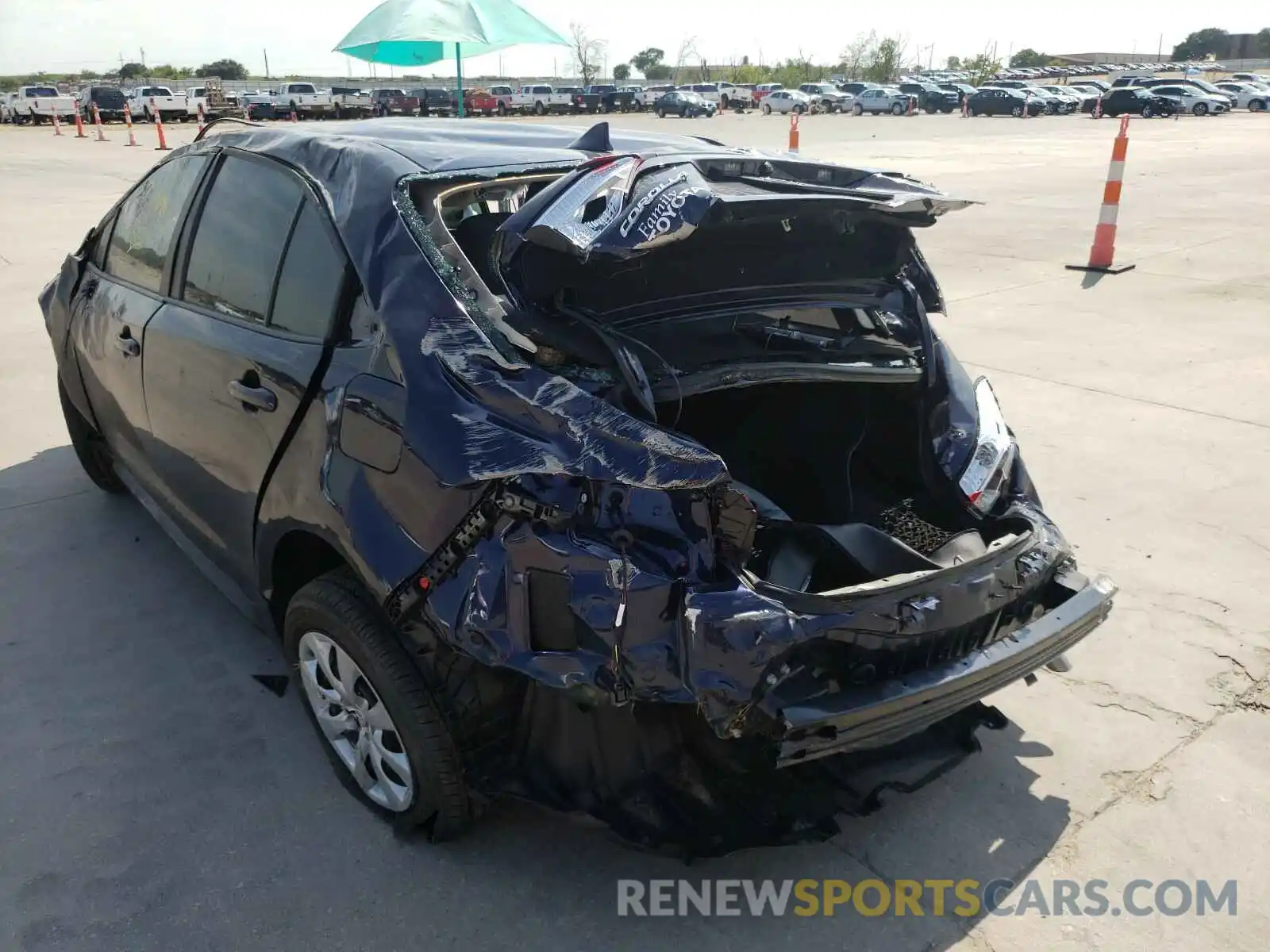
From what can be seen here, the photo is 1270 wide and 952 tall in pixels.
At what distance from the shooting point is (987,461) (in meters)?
3.08

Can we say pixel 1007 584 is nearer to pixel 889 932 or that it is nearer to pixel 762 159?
pixel 889 932

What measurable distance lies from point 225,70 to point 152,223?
89.2m

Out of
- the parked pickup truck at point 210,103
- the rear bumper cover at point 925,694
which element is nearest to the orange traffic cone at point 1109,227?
the rear bumper cover at point 925,694

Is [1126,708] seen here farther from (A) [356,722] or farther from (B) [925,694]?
(A) [356,722]


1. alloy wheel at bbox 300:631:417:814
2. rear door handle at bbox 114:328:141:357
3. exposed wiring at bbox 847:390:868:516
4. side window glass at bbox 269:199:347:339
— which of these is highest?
side window glass at bbox 269:199:347:339

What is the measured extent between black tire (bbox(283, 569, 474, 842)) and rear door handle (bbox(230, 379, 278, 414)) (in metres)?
0.49

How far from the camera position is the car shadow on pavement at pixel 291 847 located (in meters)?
2.38

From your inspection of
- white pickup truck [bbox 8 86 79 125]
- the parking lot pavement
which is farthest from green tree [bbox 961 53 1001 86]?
the parking lot pavement

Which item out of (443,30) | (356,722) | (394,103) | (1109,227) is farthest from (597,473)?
(394,103)

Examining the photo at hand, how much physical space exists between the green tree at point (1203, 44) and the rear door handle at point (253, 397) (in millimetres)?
135095

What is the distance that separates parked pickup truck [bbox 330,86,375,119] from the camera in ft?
144

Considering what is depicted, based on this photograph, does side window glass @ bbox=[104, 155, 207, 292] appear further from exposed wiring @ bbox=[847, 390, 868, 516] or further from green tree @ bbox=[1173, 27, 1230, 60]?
green tree @ bbox=[1173, 27, 1230, 60]

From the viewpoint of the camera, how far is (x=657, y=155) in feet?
8.79

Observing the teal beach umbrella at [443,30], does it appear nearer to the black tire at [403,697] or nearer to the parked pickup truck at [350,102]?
the black tire at [403,697]
